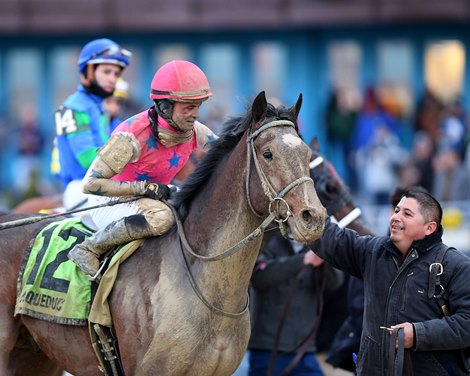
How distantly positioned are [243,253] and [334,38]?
14.6 meters

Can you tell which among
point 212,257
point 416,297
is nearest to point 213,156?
point 212,257

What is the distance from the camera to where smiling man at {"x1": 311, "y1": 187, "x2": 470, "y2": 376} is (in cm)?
509

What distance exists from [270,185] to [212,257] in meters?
0.55

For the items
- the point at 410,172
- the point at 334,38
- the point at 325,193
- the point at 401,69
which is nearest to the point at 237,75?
the point at 334,38

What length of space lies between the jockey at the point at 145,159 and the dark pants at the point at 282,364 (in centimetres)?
181

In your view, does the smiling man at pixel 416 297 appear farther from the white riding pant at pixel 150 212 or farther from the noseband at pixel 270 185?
the white riding pant at pixel 150 212

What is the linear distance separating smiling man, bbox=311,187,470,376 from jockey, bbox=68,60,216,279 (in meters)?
1.18

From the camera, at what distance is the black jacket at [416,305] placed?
508 centimetres

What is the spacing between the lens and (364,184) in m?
16.6

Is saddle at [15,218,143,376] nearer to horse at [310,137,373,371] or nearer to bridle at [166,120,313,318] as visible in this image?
bridle at [166,120,313,318]

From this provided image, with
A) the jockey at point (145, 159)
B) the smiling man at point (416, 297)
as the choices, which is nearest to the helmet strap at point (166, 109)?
the jockey at point (145, 159)

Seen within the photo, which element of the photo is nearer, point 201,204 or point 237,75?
point 201,204

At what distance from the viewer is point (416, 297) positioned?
522 cm

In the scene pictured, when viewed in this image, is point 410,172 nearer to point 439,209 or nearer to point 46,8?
point 46,8
